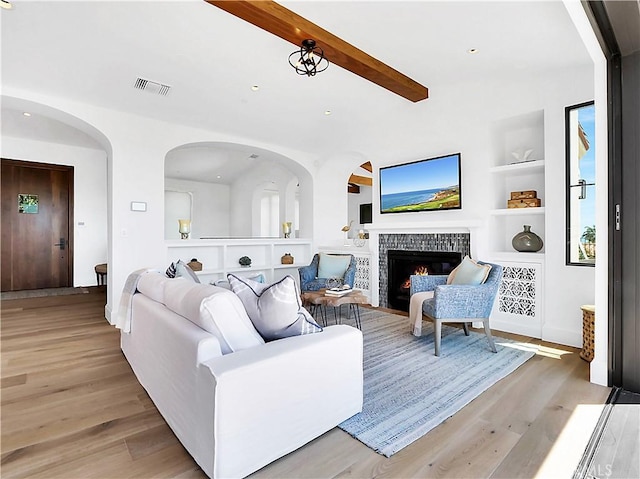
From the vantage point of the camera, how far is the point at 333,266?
5.11 m

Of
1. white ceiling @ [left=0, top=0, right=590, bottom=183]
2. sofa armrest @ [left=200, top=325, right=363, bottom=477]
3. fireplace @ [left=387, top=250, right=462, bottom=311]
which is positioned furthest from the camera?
fireplace @ [left=387, top=250, right=462, bottom=311]

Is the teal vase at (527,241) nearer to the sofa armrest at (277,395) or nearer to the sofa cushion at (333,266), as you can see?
the sofa cushion at (333,266)

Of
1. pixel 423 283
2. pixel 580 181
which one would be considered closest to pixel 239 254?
pixel 423 283

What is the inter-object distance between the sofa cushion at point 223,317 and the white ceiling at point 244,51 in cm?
227

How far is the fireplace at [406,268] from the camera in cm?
454

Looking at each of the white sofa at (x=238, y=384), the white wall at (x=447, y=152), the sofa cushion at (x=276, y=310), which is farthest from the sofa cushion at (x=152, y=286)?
the white wall at (x=447, y=152)

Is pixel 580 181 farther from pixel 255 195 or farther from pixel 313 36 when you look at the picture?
pixel 255 195

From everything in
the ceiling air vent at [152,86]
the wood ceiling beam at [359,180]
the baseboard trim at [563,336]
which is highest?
the ceiling air vent at [152,86]

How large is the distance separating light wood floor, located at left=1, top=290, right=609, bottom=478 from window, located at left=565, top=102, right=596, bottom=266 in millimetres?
1097

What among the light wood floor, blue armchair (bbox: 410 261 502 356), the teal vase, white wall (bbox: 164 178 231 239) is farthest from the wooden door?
the teal vase

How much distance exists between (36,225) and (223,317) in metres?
6.84

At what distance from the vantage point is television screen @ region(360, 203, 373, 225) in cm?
1034

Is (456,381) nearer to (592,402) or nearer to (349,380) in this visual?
(592,402)

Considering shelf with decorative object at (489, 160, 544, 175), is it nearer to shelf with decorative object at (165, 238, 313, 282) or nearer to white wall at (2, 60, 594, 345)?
white wall at (2, 60, 594, 345)
